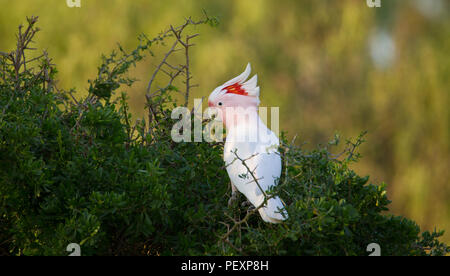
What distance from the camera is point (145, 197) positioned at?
4.08ft

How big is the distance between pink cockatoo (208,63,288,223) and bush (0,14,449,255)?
0.17 ft

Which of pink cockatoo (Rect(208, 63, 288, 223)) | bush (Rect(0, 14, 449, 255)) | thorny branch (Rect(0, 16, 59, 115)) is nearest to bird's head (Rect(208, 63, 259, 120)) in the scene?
pink cockatoo (Rect(208, 63, 288, 223))

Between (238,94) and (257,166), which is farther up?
(238,94)

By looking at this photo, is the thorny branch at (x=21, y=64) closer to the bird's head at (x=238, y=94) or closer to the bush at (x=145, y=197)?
the bush at (x=145, y=197)

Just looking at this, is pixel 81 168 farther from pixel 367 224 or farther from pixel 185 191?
pixel 367 224

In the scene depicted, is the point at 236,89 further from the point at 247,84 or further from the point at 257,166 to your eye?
the point at 257,166

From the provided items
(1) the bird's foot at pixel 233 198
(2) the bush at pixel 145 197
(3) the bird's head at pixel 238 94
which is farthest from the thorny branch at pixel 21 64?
(1) the bird's foot at pixel 233 198

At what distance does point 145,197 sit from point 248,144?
340mm

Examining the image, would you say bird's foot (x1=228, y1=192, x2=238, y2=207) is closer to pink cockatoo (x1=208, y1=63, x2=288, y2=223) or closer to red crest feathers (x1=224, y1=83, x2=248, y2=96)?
pink cockatoo (x1=208, y1=63, x2=288, y2=223)

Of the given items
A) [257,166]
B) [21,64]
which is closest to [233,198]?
[257,166]

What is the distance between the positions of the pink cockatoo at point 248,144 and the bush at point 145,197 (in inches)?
2.0

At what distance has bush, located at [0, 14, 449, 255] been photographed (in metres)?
1.22

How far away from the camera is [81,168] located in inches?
51.8

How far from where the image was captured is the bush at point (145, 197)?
1225 millimetres
